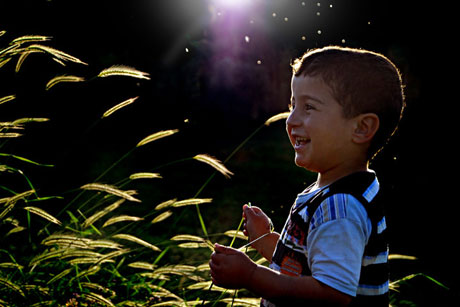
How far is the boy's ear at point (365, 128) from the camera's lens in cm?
123

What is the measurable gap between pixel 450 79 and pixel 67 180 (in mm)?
3737

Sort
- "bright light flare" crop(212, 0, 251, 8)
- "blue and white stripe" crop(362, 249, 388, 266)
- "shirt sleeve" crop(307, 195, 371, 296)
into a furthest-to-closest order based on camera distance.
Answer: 1. "bright light flare" crop(212, 0, 251, 8)
2. "blue and white stripe" crop(362, 249, 388, 266)
3. "shirt sleeve" crop(307, 195, 371, 296)

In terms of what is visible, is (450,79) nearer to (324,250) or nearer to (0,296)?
(324,250)

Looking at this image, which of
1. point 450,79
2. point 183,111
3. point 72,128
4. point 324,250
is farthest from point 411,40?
point 324,250

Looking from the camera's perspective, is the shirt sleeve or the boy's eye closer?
the shirt sleeve

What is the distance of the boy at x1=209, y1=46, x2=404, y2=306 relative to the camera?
1.09 m

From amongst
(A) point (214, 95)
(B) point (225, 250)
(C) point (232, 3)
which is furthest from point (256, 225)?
(C) point (232, 3)

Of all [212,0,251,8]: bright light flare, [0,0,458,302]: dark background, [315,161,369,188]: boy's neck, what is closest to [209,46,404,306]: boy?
[315,161,369,188]: boy's neck

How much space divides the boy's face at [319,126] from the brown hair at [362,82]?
0.02m

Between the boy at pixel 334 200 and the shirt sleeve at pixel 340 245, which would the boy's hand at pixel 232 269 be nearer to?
the boy at pixel 334 200

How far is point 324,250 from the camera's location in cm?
109

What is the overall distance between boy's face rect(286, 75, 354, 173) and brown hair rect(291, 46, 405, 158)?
0.07ft

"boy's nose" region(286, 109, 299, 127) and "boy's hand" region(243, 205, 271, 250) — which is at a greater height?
"boy's nose" region(286, 109, 299, 127)

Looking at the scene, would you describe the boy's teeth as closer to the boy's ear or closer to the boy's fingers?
the boy's ear
